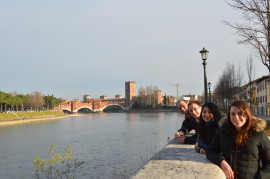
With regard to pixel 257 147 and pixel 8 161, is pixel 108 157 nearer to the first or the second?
pixel 8 161

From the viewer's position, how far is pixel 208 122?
341 cm

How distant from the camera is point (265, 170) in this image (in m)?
2.27

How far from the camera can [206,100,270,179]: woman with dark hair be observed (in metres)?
2.29

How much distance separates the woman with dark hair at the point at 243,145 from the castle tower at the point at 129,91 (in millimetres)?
124294

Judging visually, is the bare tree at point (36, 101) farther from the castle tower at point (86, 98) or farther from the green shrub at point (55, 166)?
the castle tower at point (86, 98)

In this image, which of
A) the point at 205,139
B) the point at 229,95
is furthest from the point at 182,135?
the point at 229,95

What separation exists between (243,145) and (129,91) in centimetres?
13072

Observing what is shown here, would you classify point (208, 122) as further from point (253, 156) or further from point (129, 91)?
point (129, 91)

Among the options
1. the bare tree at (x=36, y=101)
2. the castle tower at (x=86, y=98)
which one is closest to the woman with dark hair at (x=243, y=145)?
the bare tree at (x=36, y=101)

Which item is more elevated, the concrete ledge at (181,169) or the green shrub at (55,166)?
the concrete ledge at (181,169)

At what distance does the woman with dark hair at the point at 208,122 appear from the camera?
11.0 feet

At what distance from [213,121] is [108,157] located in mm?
11606

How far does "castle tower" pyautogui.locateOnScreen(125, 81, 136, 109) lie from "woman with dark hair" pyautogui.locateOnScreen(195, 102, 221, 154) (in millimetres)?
123231

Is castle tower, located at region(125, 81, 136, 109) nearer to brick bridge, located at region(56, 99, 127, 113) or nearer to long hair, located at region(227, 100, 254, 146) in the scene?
brick bridge, located at region(56, 99, 127, 113)
